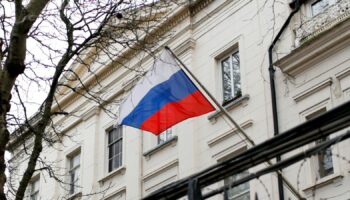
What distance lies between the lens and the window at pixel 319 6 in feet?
54.9

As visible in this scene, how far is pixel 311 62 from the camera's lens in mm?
16328

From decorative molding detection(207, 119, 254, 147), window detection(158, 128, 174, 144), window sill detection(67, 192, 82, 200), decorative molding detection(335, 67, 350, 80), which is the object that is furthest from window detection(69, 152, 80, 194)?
decorative molding detection(335, 67, 350, 80)

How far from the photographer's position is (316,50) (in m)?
16.1

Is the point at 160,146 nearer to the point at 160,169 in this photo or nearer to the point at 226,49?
the point at 160,169

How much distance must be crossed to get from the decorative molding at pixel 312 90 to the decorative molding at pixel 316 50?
0.54 m

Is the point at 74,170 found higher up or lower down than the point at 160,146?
higher up

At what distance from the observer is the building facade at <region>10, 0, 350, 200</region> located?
618 inches

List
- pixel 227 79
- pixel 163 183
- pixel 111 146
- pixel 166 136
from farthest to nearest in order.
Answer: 1. pixel 111 146
2. pixel 166 136
3. pixel 163 183
4. pixel 227 79

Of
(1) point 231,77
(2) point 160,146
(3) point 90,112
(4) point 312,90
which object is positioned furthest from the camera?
(3) point 90,112

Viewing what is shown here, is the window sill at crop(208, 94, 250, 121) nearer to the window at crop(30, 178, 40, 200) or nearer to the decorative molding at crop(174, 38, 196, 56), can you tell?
A: the decorative molding at crop(174, 38, 196, 56)

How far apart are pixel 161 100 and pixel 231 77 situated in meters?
7.07

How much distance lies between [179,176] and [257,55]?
4.14 metres

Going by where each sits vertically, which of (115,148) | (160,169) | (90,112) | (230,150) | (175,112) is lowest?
(175,112)

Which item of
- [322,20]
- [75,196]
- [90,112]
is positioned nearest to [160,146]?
[75,196]
